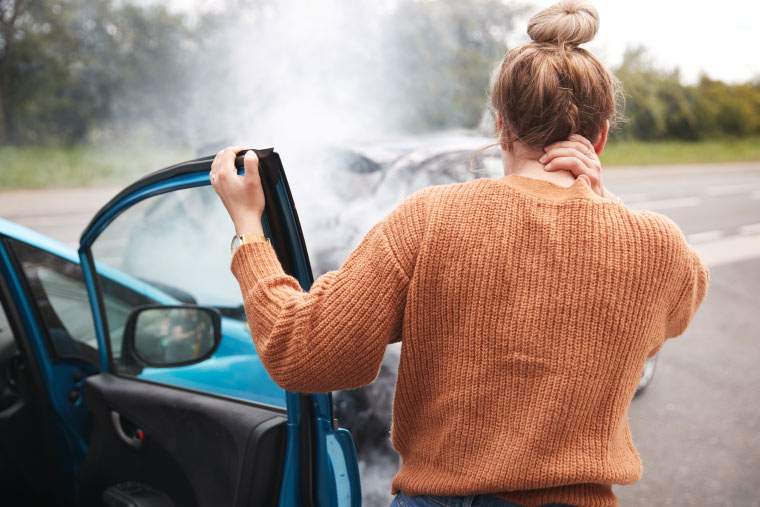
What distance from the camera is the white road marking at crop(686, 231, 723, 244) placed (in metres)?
8.87

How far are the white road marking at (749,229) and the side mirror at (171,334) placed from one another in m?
9.37

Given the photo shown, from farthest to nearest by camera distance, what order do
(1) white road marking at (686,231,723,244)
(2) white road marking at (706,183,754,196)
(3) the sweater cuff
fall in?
1. (2) white road marking at (706,183,754,196)
2. (1) white road marking at (686,231,723,244)
3. (3) the sweater cuff

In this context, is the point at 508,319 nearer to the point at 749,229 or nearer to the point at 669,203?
the point at 749,229

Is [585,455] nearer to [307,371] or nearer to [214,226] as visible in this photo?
[307,371]

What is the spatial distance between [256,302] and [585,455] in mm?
612

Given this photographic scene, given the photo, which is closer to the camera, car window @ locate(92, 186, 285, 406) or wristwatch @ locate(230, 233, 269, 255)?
wristwatch @ locate(230, 233, 269, 255)

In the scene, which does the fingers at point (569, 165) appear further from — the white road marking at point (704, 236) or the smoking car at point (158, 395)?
the white road marking at point (704, 236)

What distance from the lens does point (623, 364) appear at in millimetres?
1135

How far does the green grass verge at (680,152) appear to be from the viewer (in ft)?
66.1

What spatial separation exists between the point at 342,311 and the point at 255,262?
206 mm

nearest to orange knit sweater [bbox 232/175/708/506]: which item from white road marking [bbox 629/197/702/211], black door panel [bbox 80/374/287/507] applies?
black door panel [bbox 80/374/287/507]

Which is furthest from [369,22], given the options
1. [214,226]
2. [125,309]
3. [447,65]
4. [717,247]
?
[125,309]

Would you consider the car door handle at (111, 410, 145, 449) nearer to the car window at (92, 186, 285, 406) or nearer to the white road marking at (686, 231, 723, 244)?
the car window at (92, 186, 285, 406)

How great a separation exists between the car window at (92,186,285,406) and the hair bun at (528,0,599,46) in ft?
3.76
